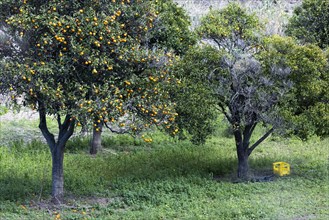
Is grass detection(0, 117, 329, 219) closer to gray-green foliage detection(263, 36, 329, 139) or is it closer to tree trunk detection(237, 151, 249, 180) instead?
tree trunk detection(237, 151, 249, 180)

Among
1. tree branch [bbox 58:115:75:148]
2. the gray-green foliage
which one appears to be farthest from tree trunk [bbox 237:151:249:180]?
tree branch [bbox 58:115:75:148]

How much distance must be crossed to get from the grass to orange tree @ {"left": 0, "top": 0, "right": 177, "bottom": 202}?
2.21 m

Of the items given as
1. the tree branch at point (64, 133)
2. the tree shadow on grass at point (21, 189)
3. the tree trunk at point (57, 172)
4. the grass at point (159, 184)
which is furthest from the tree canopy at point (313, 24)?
the tree shadow on grass at point (21, 189)

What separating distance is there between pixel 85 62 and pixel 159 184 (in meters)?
4.55

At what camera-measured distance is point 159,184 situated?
1389 centimetres

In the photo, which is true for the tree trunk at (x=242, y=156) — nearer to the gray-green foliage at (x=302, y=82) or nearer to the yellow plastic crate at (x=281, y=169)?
the yellow plastic crate at (x=281, y=169)

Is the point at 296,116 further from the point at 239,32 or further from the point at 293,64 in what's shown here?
the point at 239,32

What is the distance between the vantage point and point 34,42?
1115 cm

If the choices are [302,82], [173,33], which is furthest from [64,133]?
[302,82]

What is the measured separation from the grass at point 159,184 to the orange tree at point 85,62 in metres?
2.21

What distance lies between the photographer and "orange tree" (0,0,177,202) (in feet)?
35.0

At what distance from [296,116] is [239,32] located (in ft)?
9.63

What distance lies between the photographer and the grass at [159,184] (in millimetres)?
11750

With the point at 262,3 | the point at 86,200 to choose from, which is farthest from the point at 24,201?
the point at 262,3
